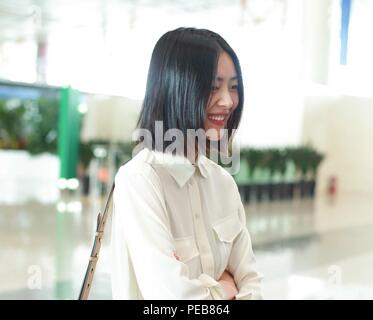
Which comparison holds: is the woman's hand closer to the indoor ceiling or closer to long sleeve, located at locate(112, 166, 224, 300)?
long sleeve, located at locate(112, 166, 224, 300)

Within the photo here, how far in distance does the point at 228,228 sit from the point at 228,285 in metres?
0.13

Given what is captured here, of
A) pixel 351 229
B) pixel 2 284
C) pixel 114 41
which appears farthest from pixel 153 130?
pixel 351 229

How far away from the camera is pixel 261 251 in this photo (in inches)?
198

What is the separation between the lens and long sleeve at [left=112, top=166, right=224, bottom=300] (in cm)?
93

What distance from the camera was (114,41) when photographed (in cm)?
621

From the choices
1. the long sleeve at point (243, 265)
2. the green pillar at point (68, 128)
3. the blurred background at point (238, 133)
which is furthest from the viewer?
the green pillar at point (68, 128)

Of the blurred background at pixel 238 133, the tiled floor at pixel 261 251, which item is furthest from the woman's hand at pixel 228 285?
the tiled floor at pixel 261 251

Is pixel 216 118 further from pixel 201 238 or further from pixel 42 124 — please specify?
pixel 42 124

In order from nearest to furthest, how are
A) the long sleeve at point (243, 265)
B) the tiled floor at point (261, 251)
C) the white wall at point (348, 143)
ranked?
the long sleeve at point (243, 265) → the tiled floor at point (261, 251) → the white wall at point (348, 143)

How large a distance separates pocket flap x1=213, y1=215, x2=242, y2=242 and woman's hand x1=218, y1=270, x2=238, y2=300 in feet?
0.32

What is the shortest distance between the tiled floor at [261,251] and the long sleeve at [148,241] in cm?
232

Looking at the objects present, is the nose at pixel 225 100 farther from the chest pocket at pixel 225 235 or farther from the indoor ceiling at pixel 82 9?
the indoor ceiling at pixel 82 9

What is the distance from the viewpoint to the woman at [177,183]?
0.94 meters
